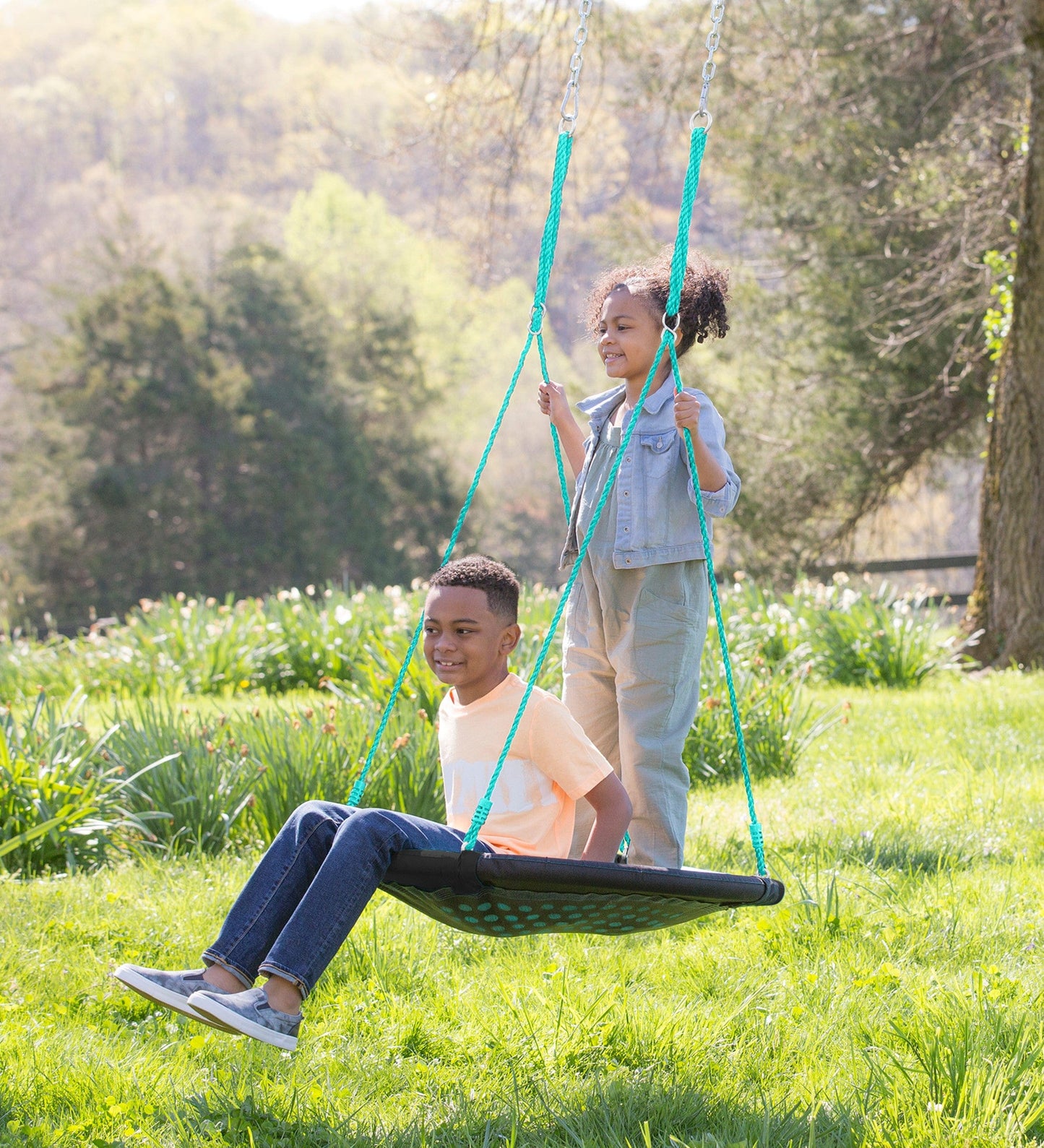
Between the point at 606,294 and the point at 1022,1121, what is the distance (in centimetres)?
212

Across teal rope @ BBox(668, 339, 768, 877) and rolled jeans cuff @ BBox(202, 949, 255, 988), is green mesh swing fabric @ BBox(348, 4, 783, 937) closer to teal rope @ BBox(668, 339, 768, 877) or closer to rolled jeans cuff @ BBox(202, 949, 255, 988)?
teal rope @ BBox(668, 339, 768, 877)

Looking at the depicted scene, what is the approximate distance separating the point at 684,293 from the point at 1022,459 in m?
5.59

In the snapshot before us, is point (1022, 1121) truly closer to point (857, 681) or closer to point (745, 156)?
point (857, 681)

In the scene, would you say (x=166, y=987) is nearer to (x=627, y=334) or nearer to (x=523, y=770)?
(x=523, y=770)

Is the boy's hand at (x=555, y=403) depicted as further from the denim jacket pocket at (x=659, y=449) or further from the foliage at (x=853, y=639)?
the foliage at (x=853, y=639)

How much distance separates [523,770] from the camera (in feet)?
8.63

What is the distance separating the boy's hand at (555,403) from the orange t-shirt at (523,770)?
879mm

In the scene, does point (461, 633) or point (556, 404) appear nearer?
point (461, 633)

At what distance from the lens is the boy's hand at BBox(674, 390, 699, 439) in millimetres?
2756

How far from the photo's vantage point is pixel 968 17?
10500mm

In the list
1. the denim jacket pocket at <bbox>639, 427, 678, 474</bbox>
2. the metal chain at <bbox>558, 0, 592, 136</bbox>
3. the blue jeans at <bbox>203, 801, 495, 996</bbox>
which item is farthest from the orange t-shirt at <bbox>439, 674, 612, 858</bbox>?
the metal chain at <bbox>558, 0, 592, 136</bbox>

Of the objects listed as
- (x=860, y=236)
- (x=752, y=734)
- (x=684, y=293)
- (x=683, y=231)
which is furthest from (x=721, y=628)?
(x=860, y=236)

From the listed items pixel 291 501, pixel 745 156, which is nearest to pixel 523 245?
pixel 291 501

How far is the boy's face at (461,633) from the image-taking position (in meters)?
2.62
